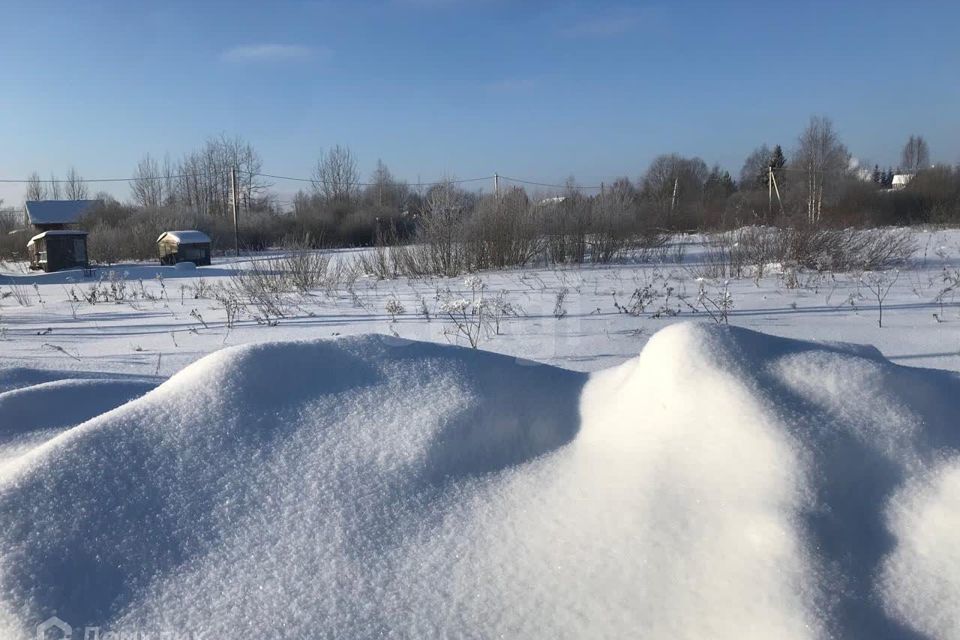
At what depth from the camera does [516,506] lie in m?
1.79

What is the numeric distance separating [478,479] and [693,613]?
67 centimetres

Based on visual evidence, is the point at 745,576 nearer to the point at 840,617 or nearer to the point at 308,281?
the point at 840,617

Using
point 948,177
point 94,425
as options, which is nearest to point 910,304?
point 94,425

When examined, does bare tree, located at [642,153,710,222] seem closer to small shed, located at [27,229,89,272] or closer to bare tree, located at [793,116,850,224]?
bare tree, located at [793,116,850,224]

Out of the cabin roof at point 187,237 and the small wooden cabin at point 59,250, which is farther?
the cabin roof at point 187,237

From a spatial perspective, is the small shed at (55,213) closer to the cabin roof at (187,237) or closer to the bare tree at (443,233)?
the cabin roof at (187,237)

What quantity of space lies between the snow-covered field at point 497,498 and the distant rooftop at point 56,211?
1901 inches

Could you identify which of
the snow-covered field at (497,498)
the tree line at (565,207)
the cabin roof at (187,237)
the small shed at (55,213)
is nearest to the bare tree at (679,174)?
the tree line at (565,207)

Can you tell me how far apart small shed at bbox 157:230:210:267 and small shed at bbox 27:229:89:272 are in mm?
3078

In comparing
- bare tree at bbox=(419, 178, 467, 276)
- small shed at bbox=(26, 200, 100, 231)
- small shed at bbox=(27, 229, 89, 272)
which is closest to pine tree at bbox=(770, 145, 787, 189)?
bare tree at bbox=(419, 178, 467, 276)

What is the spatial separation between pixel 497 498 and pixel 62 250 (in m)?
29.5

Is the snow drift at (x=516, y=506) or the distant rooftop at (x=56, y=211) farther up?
the distant rooftop at (x=56, y=211)

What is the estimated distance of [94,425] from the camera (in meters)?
1.96

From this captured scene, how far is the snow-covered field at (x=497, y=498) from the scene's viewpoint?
1448 mm
